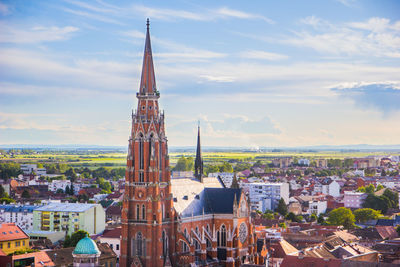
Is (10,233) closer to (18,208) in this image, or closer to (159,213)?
(159,213)

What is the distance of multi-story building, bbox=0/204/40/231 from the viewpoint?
149750 millimetres

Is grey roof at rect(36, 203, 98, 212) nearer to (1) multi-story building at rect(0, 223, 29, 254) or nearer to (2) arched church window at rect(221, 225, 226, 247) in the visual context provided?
(1) multi-story building at rect(0, 223, 29, 254)

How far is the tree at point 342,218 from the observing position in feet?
499

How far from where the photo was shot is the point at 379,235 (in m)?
130

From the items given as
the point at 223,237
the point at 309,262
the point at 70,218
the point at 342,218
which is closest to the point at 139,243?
the point at 223,237

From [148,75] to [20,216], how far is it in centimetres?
7477

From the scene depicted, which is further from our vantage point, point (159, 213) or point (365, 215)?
point (365, 215)

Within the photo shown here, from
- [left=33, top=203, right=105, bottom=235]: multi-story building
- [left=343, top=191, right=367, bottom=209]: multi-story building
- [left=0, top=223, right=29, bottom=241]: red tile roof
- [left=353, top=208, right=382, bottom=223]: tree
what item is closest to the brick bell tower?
[left=0, top=223, right=29, bottom=241]: red tile roof

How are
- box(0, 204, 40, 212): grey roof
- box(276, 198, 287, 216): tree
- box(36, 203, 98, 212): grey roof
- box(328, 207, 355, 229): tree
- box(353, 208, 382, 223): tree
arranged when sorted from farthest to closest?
box(276, 198, 287, 216): tree, box(353, 208, 382, 223): tree, box(0, 204, 40, 212): grey roof, box(328, 207, 355, 229): tree, box(36, 203, 98, 212): grey roof

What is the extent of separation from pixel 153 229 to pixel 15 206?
80.2 m

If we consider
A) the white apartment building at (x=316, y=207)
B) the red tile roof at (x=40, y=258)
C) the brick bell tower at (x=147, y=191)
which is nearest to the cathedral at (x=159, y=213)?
the brick bell tower at (x=147, y=191)

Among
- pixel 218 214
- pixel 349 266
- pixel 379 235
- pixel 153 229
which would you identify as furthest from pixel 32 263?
pixel 379 235

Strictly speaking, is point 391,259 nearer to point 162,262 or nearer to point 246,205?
point 246,205

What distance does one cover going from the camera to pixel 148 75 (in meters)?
88.8
